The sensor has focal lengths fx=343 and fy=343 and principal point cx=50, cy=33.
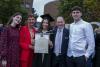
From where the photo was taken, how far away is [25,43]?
29.1 ft

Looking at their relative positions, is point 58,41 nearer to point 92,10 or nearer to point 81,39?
point 81,39

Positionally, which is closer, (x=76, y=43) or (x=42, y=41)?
(x=76, y=43)

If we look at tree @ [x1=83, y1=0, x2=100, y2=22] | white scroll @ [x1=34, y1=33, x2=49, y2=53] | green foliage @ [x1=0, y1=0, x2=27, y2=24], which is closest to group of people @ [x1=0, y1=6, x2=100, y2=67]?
white scroll @ [x1=34, y1=33, x2=49, y2=53]

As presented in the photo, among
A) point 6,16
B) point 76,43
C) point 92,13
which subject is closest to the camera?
point 76,43

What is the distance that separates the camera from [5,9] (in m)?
46.5

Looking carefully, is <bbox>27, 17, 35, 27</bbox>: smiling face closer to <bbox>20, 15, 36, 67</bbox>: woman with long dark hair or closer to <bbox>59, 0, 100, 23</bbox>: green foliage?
<bbox>20, 15, 36, 67</bbox>: woman with long dark hair

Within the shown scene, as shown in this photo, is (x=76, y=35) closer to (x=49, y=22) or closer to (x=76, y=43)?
(x=76, y=43)

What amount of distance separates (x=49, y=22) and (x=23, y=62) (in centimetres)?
125

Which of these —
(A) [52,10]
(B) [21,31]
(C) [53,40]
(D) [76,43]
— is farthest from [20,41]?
(A) [52,10]

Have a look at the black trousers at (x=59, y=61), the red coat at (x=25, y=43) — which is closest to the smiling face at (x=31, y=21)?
the red coat at (x=25, y=43)

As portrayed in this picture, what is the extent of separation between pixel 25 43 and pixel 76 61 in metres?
1.50

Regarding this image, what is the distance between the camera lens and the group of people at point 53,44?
8.20m

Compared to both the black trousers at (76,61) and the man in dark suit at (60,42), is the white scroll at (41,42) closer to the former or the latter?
the man in dark suit at (60,42)

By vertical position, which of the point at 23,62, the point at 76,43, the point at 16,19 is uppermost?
the point at 16,19
